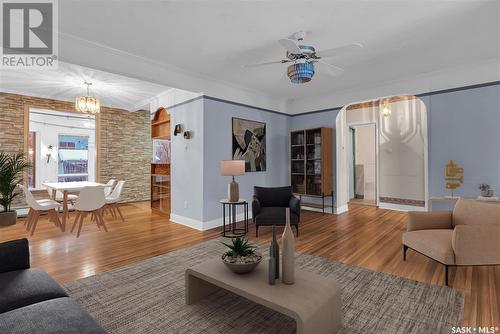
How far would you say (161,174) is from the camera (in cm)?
588

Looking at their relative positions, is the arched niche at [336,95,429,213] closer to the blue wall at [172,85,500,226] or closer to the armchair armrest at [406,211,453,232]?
the blue wall at [172,85,500,226]

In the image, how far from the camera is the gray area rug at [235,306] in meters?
1.89

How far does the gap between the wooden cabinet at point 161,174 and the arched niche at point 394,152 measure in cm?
384

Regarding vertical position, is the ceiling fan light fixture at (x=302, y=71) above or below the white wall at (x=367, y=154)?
above

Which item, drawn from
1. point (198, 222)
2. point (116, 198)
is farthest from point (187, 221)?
point (116, 198)

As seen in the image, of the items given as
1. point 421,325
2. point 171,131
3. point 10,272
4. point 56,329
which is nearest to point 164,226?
point 171,131

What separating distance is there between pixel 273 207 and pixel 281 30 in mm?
2680

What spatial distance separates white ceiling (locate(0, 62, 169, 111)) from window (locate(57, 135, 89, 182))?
3.66ft

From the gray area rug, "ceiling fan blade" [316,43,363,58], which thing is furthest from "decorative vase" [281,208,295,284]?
"ceiling fan blade" [316,43,363,58]

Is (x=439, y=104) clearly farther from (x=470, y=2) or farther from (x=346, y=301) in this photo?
(x=346, y=301)

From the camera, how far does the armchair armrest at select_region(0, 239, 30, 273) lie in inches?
70.9

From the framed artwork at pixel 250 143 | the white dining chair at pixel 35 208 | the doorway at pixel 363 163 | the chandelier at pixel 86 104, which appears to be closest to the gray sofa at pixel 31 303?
the white dining chair at pixel 35 208

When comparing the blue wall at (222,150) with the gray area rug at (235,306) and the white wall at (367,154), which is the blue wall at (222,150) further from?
the white wall at (367,154)

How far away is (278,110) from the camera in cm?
616
